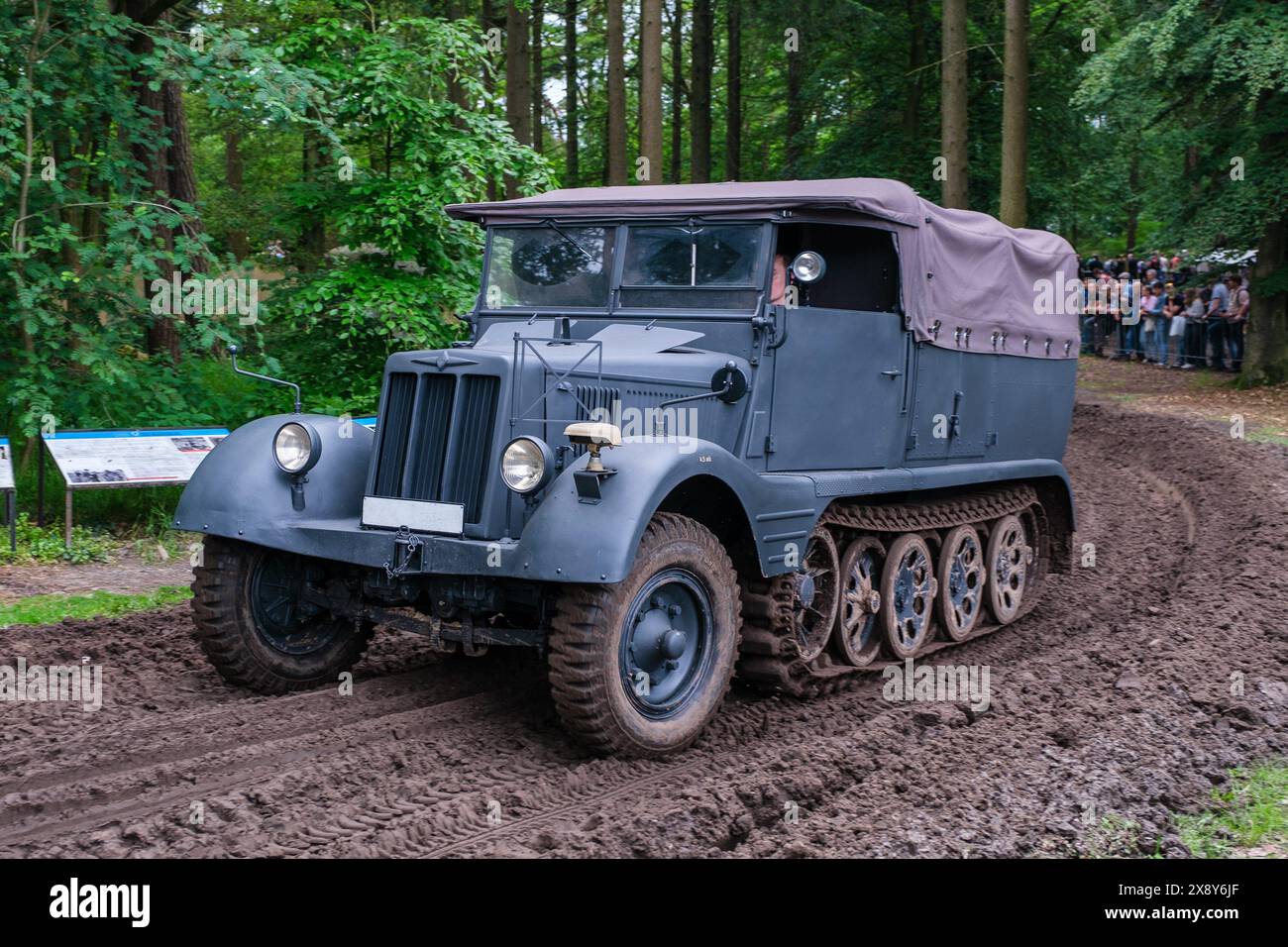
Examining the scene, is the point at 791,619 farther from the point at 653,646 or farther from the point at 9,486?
the point at 9,486

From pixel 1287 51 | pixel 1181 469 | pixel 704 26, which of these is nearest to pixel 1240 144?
pixel 1287 51

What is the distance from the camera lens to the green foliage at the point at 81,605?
26.9ft

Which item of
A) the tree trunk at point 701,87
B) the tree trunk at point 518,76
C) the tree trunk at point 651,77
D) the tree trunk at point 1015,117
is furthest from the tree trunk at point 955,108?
the tree trunk at point 701,87

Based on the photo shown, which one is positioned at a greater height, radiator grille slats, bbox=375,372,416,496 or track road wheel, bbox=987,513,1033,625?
radiator grille slats, bbox=375,372,416,496

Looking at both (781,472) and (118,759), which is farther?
(781,472)

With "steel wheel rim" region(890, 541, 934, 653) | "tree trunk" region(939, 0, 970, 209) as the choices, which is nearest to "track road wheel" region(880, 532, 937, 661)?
"steel wheel rim" region(890, 541, 934, 653)

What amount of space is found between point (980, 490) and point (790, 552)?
3026mm

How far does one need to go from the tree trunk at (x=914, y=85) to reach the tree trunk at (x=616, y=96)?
17.2 ft

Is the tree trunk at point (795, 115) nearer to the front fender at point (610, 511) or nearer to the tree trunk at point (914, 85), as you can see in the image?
the tree trunk at point (914, 85)

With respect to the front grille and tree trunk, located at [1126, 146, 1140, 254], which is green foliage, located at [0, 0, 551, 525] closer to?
the front grille

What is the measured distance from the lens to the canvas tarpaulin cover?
7.01m

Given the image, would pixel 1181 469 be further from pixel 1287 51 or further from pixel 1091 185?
pixel 1091 185

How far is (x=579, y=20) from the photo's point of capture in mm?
29094

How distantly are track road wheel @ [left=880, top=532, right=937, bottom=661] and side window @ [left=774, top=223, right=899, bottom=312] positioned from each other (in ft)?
4.89
